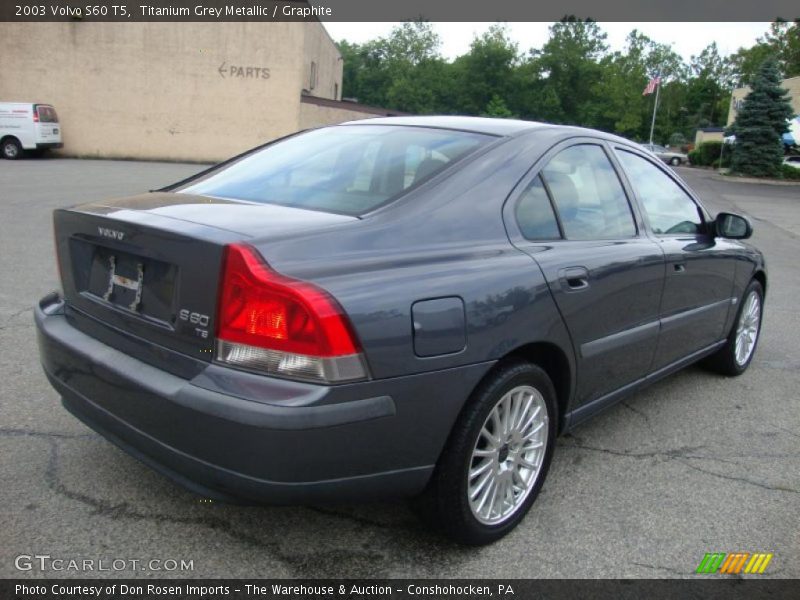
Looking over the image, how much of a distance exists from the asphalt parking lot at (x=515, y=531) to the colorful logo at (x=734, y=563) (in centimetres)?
3

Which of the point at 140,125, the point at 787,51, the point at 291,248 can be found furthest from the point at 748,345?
the point at 787,51

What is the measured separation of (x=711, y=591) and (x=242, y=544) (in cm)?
166

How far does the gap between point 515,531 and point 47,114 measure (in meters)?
26.1

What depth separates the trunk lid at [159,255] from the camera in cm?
215

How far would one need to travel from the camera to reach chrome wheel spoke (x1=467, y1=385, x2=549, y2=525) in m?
2.54

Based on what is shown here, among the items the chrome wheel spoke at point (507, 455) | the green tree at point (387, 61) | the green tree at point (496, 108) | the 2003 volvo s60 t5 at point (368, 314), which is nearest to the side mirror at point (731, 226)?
the 2003 volvo s60 t5 at point (368, 314)

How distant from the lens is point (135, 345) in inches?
93.0

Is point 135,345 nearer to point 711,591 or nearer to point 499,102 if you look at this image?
point 711,591

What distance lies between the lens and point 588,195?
3.24 m

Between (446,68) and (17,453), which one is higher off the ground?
(446,68)

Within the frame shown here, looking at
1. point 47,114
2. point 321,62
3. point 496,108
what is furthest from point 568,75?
point 47,114

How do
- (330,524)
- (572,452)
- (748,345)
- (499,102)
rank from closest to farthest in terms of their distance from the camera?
(330,524), (572,452), (748,345), (499,102)

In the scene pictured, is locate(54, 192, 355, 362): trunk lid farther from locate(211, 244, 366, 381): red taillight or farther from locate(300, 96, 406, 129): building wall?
locate(300, 96, 406, 129): building wall

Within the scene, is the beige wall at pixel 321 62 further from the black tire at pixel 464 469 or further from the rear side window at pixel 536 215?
the black tire at pixel 464 469
